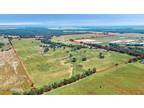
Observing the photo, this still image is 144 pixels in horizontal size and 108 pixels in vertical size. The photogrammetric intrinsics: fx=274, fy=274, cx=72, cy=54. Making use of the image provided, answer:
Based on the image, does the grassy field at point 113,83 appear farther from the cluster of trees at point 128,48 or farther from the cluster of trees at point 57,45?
the cluster of trees at point 57,45

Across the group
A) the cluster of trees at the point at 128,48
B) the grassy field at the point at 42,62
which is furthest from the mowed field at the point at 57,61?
the cluster of trees at the point at 128,48

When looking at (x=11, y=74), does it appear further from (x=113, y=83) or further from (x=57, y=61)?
(x=113, y=83)

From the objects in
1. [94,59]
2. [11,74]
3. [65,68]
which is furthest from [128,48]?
[11,74]

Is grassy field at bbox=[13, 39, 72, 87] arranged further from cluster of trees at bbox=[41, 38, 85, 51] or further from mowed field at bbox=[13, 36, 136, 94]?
cluster of trees at bbox=[41, 38, 85, 51]

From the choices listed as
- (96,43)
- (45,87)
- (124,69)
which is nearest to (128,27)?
(96,43)

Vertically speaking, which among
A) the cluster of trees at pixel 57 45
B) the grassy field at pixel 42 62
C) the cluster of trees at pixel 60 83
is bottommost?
the cluster of trees at pixel 60 83
